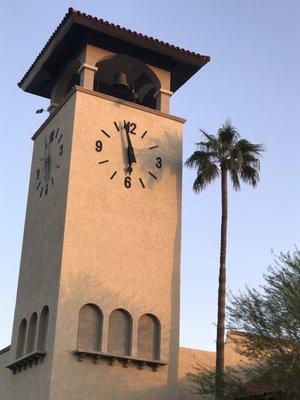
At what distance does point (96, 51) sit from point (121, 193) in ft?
21.1

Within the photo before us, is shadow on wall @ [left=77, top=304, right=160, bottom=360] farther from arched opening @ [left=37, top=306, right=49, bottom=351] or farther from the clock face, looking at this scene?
the clock face

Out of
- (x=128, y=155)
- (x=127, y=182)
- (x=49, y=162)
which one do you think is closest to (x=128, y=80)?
(x=128, y=155)

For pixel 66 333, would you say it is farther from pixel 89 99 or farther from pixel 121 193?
pixel 89 99

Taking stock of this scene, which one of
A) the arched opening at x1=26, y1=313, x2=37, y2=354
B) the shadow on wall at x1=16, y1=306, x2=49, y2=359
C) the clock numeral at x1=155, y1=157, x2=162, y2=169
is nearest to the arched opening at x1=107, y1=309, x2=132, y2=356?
the shadow on wall at x1=16, y1=306, x2=49, y2=359

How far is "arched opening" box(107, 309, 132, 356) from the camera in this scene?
988 inches

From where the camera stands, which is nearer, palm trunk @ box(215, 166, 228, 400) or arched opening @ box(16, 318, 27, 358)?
palm trunk @ box(215, 166, 228, 400)

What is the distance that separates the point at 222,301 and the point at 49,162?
974 centimetres

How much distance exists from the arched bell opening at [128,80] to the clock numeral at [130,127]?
2259 millimetres

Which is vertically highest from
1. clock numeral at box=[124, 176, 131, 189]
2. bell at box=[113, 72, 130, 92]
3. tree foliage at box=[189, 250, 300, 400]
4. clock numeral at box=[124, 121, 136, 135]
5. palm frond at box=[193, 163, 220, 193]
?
bell at box=[113, 72, 130, 92]

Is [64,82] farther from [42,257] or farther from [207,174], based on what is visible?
[42,257]

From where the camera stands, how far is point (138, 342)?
25516 millimetres

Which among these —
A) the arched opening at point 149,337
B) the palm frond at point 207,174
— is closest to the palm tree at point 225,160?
the palm frond at point 207,174

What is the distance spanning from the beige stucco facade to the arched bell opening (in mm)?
2087

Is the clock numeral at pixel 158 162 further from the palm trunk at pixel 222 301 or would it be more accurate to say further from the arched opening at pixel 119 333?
the arched opening at pixel 119 333
